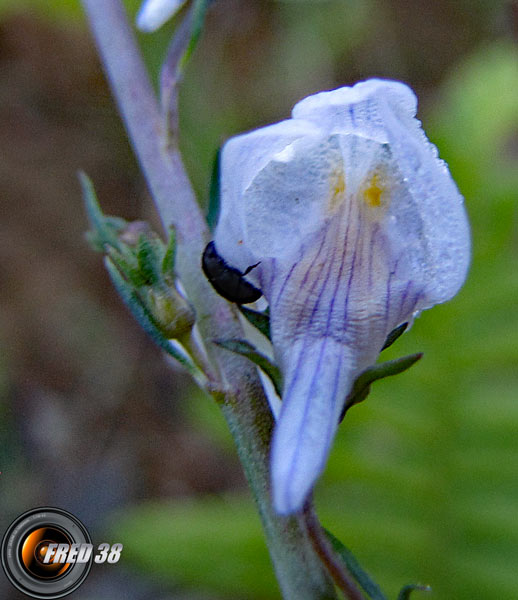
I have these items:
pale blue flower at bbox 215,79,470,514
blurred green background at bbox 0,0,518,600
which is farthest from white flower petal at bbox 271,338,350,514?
blurred green background at bbox 0,0,518,600

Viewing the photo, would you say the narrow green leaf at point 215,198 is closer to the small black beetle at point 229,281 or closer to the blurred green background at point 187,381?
the small black beetle at point 229,281

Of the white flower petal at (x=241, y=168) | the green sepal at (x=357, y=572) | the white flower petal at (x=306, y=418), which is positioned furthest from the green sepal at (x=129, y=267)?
the green sepal at (x=357, y=572)

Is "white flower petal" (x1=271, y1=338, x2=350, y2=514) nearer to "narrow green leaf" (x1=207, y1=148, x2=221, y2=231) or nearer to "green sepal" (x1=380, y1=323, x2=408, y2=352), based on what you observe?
"green sepal" (x1=380, y1=323, x2=408, y2=352)

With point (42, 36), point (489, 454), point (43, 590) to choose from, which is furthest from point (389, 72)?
point (43, 590)

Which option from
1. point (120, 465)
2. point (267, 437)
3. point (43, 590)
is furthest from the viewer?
point (120, 465)

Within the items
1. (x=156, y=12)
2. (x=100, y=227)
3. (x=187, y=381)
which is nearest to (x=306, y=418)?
(x=100, y=227)

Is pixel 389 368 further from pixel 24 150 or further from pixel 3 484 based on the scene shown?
pixel 24 150
